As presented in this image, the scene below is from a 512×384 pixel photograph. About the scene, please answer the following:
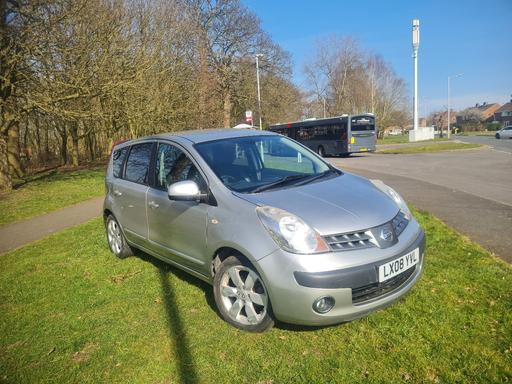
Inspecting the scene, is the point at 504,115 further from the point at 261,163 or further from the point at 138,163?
the point at 138,163

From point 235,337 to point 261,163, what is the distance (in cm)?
186

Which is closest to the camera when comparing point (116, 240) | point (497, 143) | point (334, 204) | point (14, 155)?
point (334, 204)

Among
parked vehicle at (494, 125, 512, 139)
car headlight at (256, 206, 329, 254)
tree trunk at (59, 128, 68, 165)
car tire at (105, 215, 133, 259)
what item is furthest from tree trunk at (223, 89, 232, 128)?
parked vehicle at (494, 125, 512, 139)

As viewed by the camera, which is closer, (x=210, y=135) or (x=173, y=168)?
(x=173, y=168)

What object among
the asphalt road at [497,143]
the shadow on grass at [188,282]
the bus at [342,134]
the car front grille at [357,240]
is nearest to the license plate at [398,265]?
the car front grille at [357,240]

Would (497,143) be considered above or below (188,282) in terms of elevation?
below

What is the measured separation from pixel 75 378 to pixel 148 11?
65.1 ft

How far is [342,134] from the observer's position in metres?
28.0

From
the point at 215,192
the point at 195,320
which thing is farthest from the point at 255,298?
the point at 215,192

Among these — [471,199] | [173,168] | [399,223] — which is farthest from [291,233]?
[471,199]

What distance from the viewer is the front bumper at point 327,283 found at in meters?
2.98

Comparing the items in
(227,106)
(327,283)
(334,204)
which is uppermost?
(227,106)

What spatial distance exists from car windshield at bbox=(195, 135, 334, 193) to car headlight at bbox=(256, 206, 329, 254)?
20.4 inches

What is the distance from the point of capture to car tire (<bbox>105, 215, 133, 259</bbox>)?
5.74 metres
